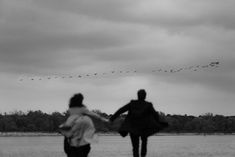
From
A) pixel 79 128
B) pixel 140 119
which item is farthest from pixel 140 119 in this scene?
pixel 79 128

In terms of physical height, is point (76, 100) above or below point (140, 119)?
above

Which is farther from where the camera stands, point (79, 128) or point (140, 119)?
point (140, 119)

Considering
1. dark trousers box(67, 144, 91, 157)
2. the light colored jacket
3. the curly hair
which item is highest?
the curly hair

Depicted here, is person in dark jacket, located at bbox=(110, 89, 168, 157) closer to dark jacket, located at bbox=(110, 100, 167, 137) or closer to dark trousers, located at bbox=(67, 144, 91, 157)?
dark jacket, located at bbox=(110, 100, 167, 137)

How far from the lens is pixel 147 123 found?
17094 mm

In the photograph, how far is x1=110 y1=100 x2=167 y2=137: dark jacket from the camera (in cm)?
1691

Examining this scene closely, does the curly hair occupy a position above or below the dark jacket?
above

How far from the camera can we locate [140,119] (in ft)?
56.0

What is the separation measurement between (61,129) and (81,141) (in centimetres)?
48

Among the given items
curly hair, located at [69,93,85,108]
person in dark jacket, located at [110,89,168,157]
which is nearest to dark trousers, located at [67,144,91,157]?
curly hair, located at [69,93,85,108]

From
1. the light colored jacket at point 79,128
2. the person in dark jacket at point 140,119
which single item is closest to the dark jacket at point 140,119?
the person in dark jacket at point 140,119

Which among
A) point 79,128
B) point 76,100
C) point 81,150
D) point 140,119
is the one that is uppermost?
point 76,100

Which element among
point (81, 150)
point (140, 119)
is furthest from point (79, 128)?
point (140, 119)

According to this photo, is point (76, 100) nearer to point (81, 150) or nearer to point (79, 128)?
point (79, 128)
